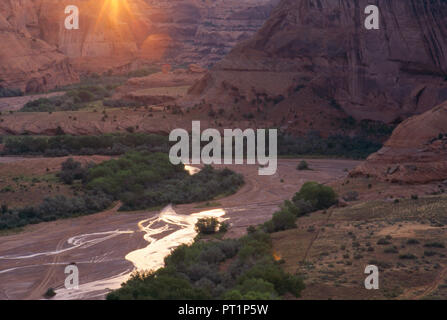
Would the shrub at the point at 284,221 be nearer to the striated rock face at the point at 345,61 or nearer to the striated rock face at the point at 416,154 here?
the striated rock face at the point at 416,154

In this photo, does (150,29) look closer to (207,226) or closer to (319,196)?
(319,196)

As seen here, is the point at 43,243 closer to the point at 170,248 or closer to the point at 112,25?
the point at 170,248

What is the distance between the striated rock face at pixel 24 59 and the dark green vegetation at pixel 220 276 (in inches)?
2223

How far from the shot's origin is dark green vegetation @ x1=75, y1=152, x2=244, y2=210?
39078 mm

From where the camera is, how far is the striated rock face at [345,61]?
2173 inches

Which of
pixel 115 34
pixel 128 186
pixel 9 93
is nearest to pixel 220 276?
pixel 128 186

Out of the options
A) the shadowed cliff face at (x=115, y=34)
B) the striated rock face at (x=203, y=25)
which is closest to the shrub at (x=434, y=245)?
the shadowed cliff face at (x=115, y=34)

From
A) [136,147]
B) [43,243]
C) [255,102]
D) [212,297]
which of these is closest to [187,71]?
[255,102]

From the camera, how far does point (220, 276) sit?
69.9ft

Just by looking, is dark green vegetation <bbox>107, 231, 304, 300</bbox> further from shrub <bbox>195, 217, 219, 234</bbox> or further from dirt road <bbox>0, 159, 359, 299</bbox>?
shrub <bbox>195, 217, 219, 234</bbox>

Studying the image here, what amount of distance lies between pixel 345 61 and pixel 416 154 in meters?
26.7
